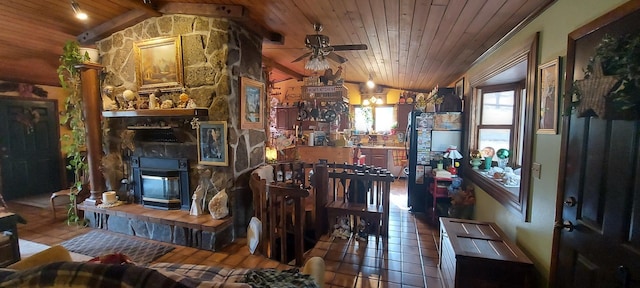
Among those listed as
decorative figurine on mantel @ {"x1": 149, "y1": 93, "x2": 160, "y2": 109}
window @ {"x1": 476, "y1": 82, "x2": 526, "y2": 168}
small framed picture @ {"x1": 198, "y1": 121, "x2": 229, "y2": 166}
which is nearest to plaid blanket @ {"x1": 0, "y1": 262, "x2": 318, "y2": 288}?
small framed picture @ {"x1": 198, "y1": 121, "x2": 229, "y2": 166}

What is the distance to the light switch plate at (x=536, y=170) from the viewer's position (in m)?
1.82

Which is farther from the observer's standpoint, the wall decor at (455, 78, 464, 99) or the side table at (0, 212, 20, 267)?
the wall decor at (455, 78, 464, 99)

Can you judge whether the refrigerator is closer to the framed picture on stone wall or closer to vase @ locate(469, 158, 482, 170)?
vase @ locate(469, 158, 482, 170)

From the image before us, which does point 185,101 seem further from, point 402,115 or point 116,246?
point 402,115

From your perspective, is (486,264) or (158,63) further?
(158,63)

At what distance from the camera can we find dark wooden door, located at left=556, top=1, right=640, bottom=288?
1085 mm

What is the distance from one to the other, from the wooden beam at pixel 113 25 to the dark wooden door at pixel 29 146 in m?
2.50

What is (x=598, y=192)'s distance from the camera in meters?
1.26

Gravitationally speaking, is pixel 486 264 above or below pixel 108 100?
below

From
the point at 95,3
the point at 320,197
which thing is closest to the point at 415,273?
the point at 320,197

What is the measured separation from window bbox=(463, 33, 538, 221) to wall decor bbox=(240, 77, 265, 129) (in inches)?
108

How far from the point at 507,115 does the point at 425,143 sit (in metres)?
1.11

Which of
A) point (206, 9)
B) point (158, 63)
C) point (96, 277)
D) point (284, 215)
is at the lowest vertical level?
point (284, 215)

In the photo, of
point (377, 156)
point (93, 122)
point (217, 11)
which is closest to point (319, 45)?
point (217, 11)
